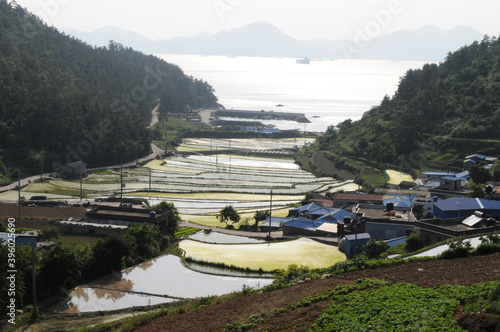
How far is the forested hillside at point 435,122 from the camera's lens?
1954 inches

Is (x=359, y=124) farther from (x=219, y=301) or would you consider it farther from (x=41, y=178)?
(x=219, y=301)

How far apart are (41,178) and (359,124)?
1511 inches

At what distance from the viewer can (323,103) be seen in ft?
551

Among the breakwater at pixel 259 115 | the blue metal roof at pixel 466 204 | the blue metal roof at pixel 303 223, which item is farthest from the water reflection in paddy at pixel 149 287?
the breakwater at pixel 259 115

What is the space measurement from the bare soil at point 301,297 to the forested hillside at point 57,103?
34811 mm

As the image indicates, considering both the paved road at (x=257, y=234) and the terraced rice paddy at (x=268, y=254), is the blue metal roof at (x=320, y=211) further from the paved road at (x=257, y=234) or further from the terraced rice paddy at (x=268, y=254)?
the terraced rice paddy at (x=268, y=254)

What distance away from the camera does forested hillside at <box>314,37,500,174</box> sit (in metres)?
49.6

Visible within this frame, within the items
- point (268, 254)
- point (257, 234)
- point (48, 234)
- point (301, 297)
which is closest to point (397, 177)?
point (257, 234)

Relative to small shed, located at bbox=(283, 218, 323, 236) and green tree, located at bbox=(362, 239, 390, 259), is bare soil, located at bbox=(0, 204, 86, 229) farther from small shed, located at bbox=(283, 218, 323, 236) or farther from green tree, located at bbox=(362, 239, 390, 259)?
green tree, located at bbox=(362, 239, 390, 259)

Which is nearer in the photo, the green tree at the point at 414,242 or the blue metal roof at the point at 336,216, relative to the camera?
the green tree at the point at 414,242

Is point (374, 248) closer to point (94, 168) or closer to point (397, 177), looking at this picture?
point (397, 177)

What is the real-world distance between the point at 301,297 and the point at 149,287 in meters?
8.42

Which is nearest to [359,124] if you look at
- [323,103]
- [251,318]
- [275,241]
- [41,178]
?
[41,178]

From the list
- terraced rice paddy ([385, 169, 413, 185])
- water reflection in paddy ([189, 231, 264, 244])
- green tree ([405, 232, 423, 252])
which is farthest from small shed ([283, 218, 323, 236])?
terraced rice paddy ([385, 169, 413, 185])
